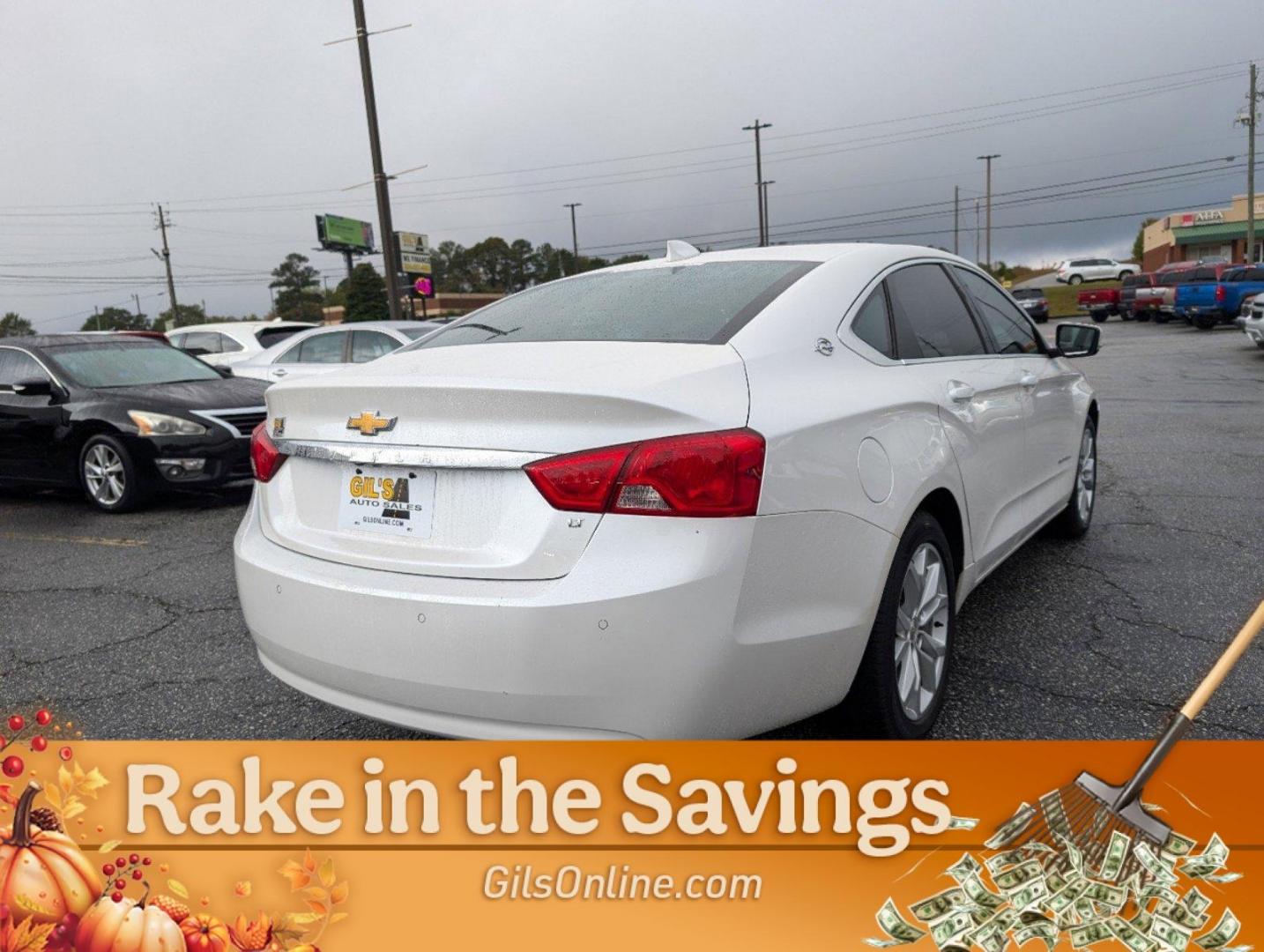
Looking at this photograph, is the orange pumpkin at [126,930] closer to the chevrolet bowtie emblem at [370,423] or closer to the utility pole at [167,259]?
the chevrolet bowtie emblem at [370,423]

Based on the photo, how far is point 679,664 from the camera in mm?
2037

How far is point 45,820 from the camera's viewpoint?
7.43 feet

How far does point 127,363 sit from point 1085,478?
711 cm

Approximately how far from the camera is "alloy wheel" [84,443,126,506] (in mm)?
7125

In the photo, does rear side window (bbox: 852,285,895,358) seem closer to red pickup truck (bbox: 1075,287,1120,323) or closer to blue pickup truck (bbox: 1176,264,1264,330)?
blue pickup truck (bbox: 1176,264,1264,330)

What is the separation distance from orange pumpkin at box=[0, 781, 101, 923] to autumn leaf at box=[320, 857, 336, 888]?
0.47 metres

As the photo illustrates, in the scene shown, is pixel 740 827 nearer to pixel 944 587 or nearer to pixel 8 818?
pixel 944 587

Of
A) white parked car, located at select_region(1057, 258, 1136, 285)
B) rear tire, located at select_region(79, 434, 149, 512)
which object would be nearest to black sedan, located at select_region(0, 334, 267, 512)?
rear tire, located at select_region(79, 434, 149, 512)

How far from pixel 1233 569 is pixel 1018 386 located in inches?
63.2

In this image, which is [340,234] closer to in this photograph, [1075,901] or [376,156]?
[376,156]

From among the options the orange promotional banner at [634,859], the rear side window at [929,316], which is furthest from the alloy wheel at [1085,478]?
the orange promotional banner at [634,859]

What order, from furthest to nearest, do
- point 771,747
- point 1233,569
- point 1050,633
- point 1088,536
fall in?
point 1088,536 → point 1233,569 → point 1050,633 → point 771,747

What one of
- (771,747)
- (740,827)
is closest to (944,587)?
(771,747)

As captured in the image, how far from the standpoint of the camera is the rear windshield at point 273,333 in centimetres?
1482
